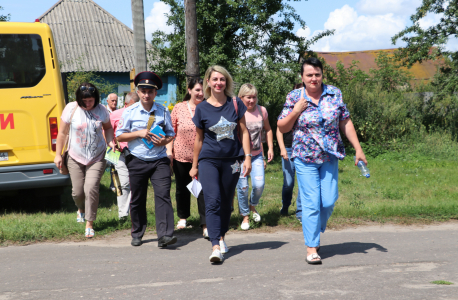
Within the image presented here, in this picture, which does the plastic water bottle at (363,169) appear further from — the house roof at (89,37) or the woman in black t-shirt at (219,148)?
the house roof at (89,37)

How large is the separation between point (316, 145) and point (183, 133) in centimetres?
193

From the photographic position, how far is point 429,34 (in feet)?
49.2

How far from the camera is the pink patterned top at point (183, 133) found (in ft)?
19.1

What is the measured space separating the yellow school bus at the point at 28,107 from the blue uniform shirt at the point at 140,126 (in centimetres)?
221

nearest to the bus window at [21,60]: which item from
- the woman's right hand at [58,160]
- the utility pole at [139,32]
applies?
the woman's right hand at [58,160]

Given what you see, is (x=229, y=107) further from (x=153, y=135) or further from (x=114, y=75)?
(x=114, y=75)

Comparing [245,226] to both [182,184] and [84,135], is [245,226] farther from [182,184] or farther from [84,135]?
[84,135]

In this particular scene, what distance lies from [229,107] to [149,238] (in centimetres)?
197

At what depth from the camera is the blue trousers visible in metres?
4.67

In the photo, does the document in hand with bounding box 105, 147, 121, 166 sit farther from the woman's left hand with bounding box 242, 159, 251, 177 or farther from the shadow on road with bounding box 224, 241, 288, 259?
the woman's left hand with bounding box 242, 159, 251, 177

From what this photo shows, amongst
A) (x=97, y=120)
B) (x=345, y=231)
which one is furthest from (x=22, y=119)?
(x=345, y=231)

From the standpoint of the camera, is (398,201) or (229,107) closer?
(229,107)

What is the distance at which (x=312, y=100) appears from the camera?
14.9 feet

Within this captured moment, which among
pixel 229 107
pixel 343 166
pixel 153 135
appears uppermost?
pixel 229 107
